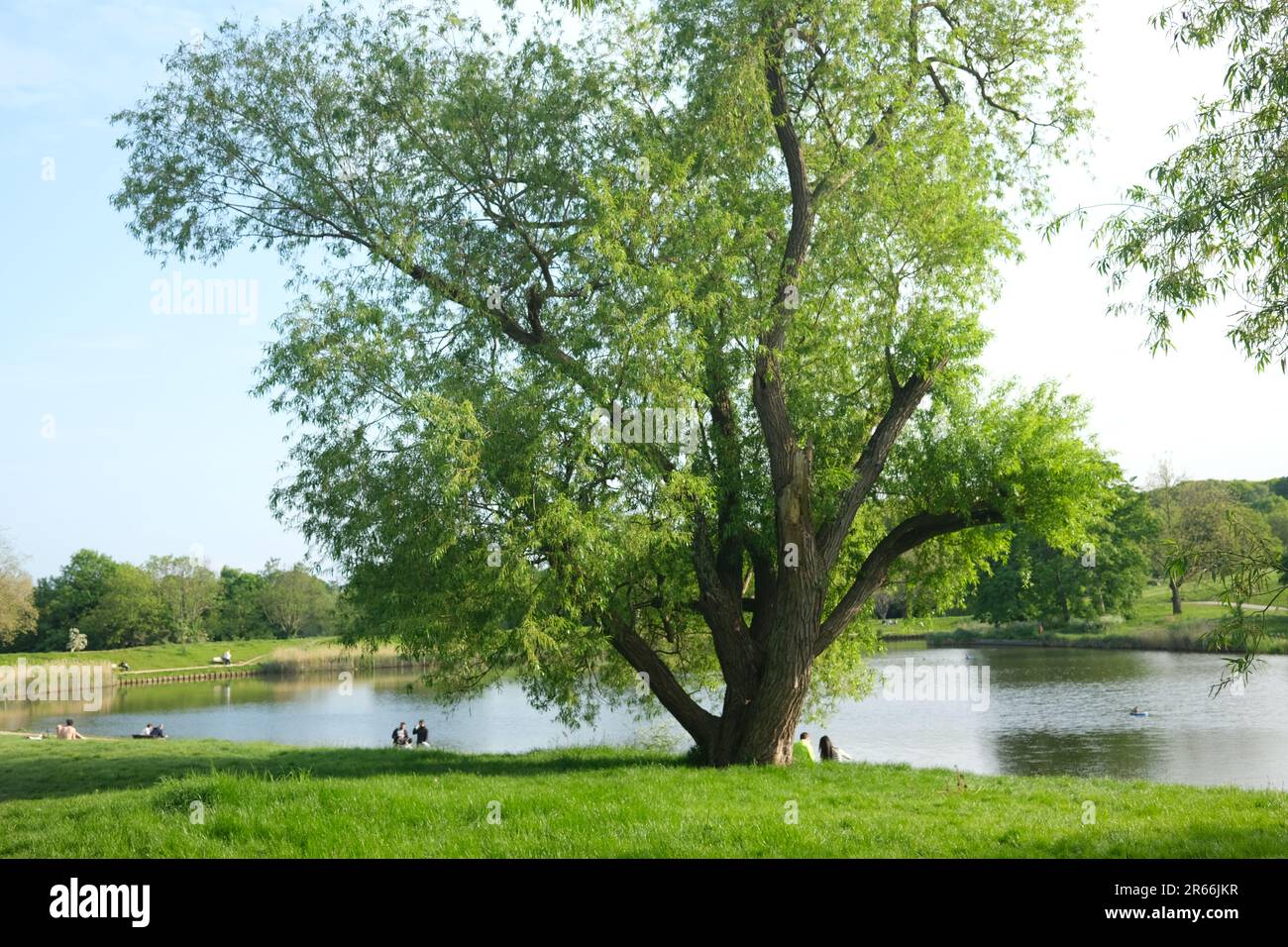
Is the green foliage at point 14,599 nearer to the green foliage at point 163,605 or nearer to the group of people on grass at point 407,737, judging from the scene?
the green foliage at point 163,605

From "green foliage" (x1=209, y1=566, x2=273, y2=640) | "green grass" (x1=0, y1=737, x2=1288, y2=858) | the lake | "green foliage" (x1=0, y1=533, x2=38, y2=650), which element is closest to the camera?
"green grass" (x1=0, y1=737, x2=1288, y2=858)

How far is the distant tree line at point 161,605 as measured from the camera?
79.4m

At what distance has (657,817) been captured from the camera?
9.66m

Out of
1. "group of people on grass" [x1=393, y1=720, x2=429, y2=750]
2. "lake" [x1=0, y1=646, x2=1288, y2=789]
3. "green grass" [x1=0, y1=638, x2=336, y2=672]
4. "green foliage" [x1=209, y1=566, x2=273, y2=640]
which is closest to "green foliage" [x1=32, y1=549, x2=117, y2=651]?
"green grass" [x1=0, y1=638, x2=336, y2=672]

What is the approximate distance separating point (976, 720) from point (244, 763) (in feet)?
75.3

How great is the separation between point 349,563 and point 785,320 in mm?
7915

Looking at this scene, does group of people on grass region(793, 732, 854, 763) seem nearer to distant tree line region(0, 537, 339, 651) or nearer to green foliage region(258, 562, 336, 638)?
distant tree line region(0, 537, 339, 651)

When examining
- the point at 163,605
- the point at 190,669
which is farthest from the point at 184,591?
the point at 190,669

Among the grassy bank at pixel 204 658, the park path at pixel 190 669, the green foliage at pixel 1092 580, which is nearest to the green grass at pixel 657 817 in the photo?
the grassy bank at pixel 204 658

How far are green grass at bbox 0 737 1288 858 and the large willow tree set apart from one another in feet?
10.8

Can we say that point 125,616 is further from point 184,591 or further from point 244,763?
point 244,763

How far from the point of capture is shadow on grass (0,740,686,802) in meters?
15.7

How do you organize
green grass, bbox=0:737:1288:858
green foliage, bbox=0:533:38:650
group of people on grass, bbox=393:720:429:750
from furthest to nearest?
1. green foliage, bbox=0:533:38:650
2. group of people on grass, bbox=393:720:429:750
3. green grass, bbox=0:737:1288:858
